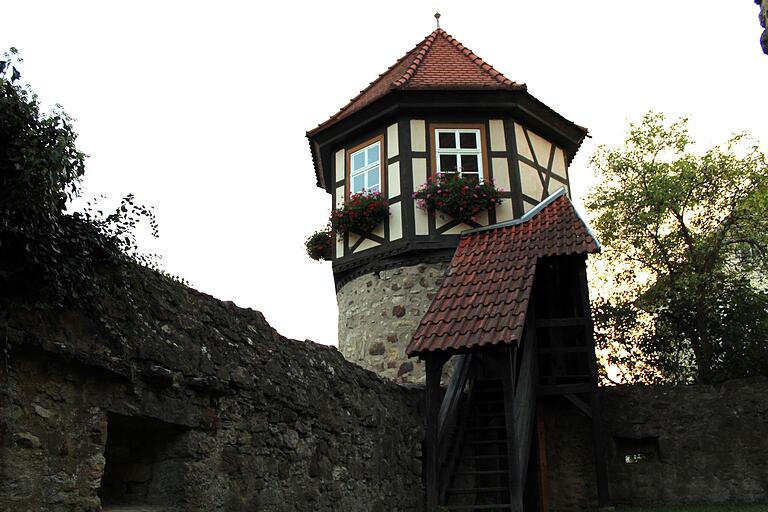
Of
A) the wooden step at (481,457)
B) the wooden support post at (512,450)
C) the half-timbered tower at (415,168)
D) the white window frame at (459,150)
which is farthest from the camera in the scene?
the white window frame at (459,150)

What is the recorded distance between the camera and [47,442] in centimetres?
396

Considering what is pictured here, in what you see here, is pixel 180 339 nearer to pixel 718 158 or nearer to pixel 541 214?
pixel 541 214

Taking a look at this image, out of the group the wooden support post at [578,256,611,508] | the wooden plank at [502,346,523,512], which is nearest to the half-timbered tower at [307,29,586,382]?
the wooden support post at [578,256,611,508]

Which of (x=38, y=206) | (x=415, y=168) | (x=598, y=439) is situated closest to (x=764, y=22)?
(x=38, y=206)

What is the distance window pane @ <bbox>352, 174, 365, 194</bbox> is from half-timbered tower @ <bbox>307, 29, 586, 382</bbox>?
26 millimetres

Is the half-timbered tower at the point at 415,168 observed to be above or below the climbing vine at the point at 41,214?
above

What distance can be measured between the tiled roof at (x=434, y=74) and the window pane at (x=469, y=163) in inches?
44.9

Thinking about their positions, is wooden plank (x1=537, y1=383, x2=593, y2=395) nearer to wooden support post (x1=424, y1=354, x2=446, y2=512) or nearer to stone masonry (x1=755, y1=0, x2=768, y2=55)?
wooden support post (x1=424, y1=354, x2=446, y2=512)

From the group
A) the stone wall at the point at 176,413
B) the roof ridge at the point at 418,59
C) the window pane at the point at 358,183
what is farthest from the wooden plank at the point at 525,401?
the roof ridge at the point at 418,59

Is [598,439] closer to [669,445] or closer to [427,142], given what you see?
[669,445]

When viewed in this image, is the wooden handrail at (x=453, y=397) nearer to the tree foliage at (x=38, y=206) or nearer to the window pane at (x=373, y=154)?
the window pane at (x=373, y=154)

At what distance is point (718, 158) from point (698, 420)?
19.7 feet

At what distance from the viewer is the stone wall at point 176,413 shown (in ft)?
12.8

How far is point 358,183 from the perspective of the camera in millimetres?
13383
